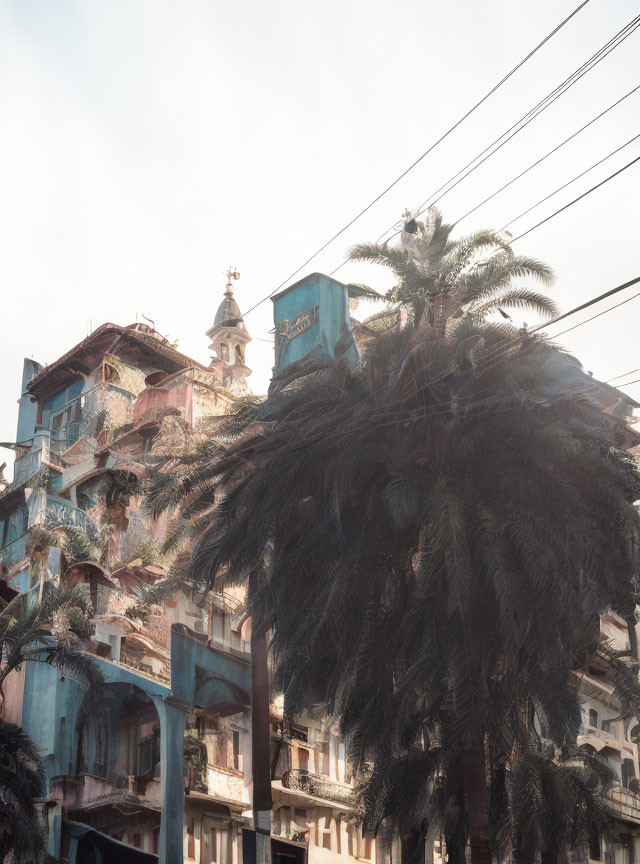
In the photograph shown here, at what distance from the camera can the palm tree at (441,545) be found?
24.9 m

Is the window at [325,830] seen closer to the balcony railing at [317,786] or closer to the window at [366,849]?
the balcony railing at [317,786]

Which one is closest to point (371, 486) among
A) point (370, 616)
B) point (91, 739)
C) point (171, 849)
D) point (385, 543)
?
point (385, 543)

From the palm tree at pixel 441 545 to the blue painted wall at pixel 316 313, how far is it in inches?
294

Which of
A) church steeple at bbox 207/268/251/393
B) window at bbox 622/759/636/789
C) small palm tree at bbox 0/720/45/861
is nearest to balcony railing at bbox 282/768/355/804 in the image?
small palm tree at bbox 0/720/45/861

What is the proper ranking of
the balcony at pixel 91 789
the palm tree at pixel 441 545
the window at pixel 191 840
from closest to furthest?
the palm tree at pixel 441 545, the window at pixel 191 840, the balcony at pixel 91 789

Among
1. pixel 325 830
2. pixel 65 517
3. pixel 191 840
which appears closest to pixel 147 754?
pixel 191 840

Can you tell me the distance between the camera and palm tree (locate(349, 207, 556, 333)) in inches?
1145

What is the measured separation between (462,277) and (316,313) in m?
8.90

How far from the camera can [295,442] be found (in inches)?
1089

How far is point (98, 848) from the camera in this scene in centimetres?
3828

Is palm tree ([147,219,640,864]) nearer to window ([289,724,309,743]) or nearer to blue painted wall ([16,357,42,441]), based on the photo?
window ([289,724,309,743])

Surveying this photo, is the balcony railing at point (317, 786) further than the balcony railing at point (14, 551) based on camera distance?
No

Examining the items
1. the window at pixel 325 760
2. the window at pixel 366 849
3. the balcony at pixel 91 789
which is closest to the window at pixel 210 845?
the balcony at pixel 91 789

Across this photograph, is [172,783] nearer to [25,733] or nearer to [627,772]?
[25,733]
